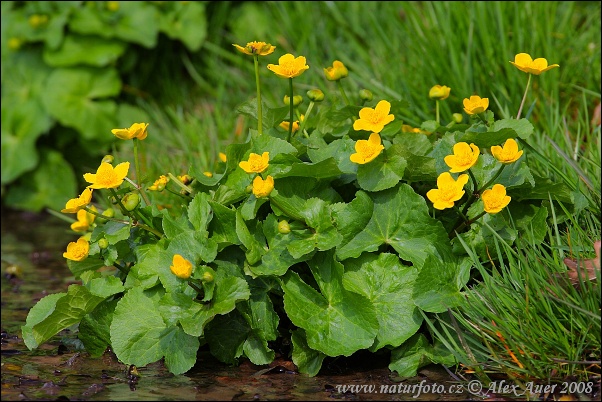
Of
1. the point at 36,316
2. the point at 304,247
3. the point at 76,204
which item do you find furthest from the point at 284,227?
the point at 36,316

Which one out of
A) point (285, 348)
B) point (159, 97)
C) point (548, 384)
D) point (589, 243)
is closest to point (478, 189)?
point (589, 243)

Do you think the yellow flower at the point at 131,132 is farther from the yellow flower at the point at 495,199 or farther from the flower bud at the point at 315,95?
the yellow flower at the point at 495,199

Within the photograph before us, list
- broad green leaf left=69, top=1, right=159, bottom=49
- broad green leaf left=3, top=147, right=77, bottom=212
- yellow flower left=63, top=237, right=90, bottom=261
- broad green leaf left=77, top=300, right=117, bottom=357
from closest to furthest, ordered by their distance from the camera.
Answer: yellow flower left=63, top=237, right=90, bottom=261, broad green leaf left=77, top=300, right=117, bottom=357, broad green leaf left=69, top=1, right=159, bottom=49, broad green leaf left=3, top=147, right=77, bottom=212

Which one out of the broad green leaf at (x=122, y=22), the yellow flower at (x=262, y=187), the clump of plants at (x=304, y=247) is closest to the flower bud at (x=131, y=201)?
the clump of plants at (x=304, y=247)

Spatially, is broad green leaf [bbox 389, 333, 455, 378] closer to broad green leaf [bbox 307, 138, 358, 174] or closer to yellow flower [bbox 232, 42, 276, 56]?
broad green leaf [bbox 307, 138, 358, 174]

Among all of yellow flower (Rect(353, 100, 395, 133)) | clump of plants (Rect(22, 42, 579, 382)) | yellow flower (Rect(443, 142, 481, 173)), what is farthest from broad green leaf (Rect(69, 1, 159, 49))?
yellow flower (Rect(443, 142, 481, 173))

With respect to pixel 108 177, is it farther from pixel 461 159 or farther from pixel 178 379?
pixel 461 159
